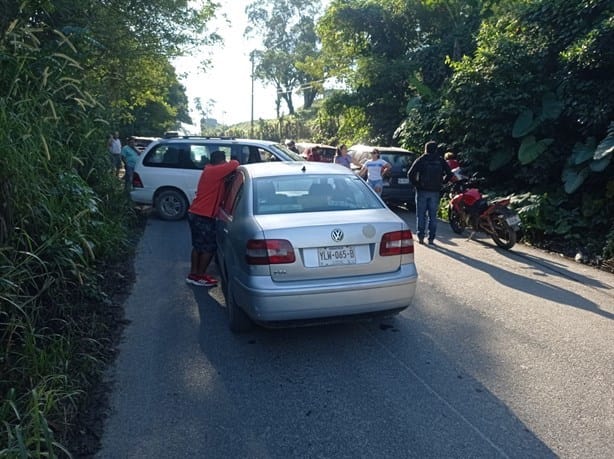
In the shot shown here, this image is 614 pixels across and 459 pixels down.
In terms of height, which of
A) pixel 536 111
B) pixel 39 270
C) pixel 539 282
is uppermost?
pixel 536 111

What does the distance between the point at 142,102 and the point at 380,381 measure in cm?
2019

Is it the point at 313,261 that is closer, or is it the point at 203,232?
the point at 313,261

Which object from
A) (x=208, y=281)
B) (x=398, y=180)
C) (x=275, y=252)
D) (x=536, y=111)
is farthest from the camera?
(x=398, y=180)

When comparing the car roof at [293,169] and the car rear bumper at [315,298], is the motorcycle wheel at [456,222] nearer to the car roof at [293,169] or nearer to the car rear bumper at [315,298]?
the car roof at [293,169]

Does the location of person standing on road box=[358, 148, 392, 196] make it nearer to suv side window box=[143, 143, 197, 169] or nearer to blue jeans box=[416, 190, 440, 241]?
blue jeans box=[416, 190, 440, 241]

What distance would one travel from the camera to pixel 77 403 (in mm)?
3584

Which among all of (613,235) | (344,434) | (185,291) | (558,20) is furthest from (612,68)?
(344,434)

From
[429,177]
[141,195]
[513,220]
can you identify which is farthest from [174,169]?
[513,220]

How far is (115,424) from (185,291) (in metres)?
3.02

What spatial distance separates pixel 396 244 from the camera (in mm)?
4582

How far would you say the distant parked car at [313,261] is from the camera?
14.0 ft

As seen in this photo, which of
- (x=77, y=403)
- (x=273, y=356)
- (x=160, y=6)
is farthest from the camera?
(x=160, y=6)

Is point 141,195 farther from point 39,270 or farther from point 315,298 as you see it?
point 315,298

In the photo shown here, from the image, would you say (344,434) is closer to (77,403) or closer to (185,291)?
(77,403)
